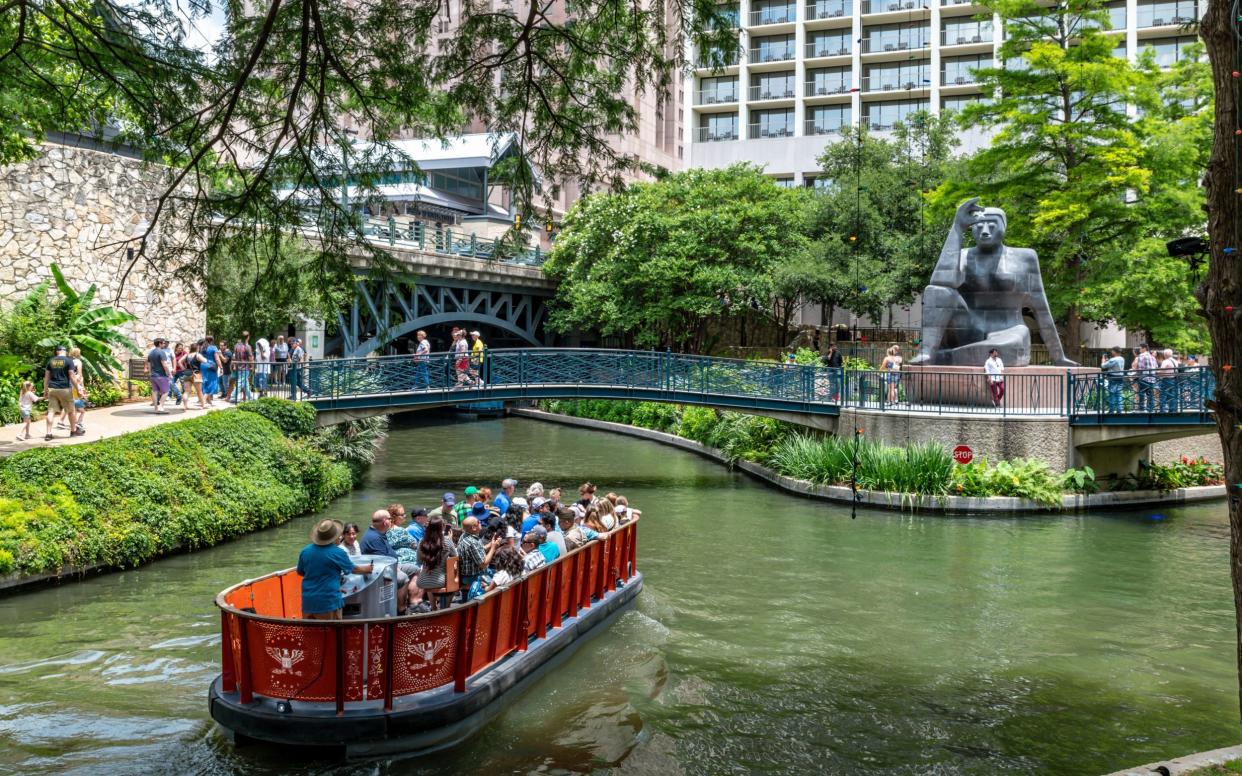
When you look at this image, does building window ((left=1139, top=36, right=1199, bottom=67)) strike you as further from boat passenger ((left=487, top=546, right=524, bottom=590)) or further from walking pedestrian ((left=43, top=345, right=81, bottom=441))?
boat passenger ((left=487, top=546, right=524, bottom=590))

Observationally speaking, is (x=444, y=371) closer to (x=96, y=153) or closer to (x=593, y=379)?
(x=593, y=379)

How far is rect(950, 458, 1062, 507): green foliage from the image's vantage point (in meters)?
23.8

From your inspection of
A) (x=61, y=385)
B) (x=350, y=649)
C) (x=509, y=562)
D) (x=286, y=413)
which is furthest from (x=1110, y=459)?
(x=61, y=385)

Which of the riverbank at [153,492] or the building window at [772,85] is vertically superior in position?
the building window at [772,85]

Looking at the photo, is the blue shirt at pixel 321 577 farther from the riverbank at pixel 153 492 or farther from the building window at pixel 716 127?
the building window at pixel 716 127

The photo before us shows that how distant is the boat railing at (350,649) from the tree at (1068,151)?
86.9ft

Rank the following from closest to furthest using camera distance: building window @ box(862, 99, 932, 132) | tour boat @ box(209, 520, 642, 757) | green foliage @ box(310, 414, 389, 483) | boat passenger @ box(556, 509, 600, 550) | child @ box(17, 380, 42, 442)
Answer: tour boat @ box(209, 520, 642, 757), boat passenger @ box(556, 509, 600, 550), child @ box(17, 380, 42, 442), green foliage @ box(310, 414, 389, 483), building window @ box(862, 99, 932, 132)

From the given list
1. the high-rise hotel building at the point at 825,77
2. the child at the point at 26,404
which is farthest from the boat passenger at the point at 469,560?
the high-rise hotel building at the point at 825,77

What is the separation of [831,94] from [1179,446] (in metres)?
39.4

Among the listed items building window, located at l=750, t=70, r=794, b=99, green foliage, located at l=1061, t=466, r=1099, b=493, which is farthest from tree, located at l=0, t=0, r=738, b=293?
building window, located at l=750, t=70, r=794, b=99

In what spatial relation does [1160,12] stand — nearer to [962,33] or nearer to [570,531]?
[962,33]

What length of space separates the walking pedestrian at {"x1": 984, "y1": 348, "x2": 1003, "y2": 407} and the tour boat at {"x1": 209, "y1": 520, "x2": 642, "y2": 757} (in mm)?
17790

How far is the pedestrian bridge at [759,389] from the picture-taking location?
79.8 feet

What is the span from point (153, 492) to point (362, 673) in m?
9.94
